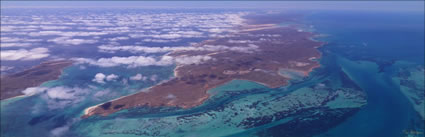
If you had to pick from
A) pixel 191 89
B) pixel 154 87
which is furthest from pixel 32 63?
pixel 191 89

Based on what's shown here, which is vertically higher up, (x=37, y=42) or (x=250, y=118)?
(x=37, y=42)

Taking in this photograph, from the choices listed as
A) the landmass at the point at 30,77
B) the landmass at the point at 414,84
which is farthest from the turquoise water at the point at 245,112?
the landmass at the point at 30,77

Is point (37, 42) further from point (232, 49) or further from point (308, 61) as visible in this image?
point (308, 61)

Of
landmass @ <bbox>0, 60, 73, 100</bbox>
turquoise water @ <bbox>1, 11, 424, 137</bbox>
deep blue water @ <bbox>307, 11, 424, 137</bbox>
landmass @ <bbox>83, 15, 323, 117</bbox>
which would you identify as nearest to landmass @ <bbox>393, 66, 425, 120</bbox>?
deep blue water @ <bbox>307, 11, 424, 137</bbox>

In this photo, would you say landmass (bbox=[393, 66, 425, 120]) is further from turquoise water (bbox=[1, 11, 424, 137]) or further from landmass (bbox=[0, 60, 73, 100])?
landmass (bbox=[0, 60, 73, 100])

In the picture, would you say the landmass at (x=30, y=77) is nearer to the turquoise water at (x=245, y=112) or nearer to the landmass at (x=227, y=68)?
the turquoise water at (x=245, y=112)
